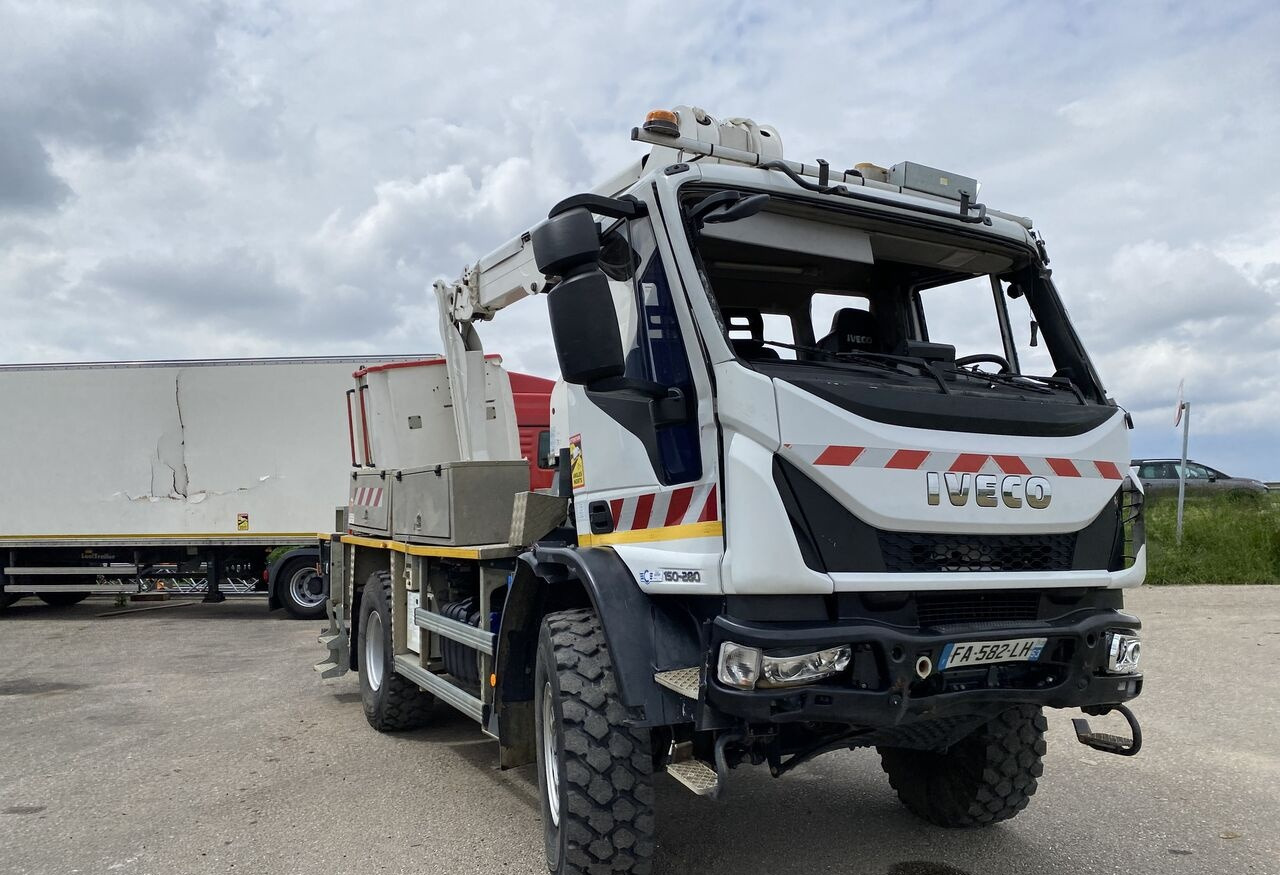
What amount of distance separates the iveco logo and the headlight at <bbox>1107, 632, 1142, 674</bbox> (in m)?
0.57

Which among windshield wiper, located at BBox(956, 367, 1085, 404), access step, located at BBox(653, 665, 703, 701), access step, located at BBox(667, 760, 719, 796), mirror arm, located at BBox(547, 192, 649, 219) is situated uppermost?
mirror arm, located at BBox(547, 192, 649, 219)

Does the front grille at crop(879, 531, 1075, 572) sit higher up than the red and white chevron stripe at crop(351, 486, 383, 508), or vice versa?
the red and white chevron stripe at crop(351, 486, 383, 508)

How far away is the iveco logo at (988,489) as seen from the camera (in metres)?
3.42

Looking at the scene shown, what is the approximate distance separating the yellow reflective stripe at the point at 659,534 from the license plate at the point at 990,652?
85cm

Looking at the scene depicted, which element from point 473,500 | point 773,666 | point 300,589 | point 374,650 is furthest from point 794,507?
point 300,589

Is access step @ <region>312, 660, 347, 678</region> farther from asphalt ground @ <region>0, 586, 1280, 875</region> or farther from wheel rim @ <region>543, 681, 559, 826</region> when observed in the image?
wheel rim @ <region>543, 681, 559, 826</region>

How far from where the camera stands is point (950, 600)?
3506 millimetres

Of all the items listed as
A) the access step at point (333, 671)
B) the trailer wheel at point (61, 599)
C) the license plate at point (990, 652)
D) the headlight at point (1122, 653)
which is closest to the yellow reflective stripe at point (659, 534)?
the license plate at point (990, 652)

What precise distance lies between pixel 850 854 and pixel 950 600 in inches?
63.0

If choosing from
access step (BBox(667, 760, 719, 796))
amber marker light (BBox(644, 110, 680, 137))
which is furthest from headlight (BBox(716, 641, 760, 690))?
amber marker light (BBox(644, 110, 680, 137))

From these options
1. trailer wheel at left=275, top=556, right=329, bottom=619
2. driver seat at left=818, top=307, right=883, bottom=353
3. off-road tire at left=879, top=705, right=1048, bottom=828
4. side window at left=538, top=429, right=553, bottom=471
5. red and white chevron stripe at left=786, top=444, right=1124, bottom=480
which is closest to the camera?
red and white chevron stripe at left=786, top=444, right=1124, bottom=480

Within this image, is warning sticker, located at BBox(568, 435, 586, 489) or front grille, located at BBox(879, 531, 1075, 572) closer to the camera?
front grille, located at BBox(879, 531, 1075, 572)

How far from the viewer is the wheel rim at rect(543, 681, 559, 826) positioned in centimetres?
399

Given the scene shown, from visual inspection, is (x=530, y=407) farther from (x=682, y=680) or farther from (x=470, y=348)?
(x=682, y=680)
